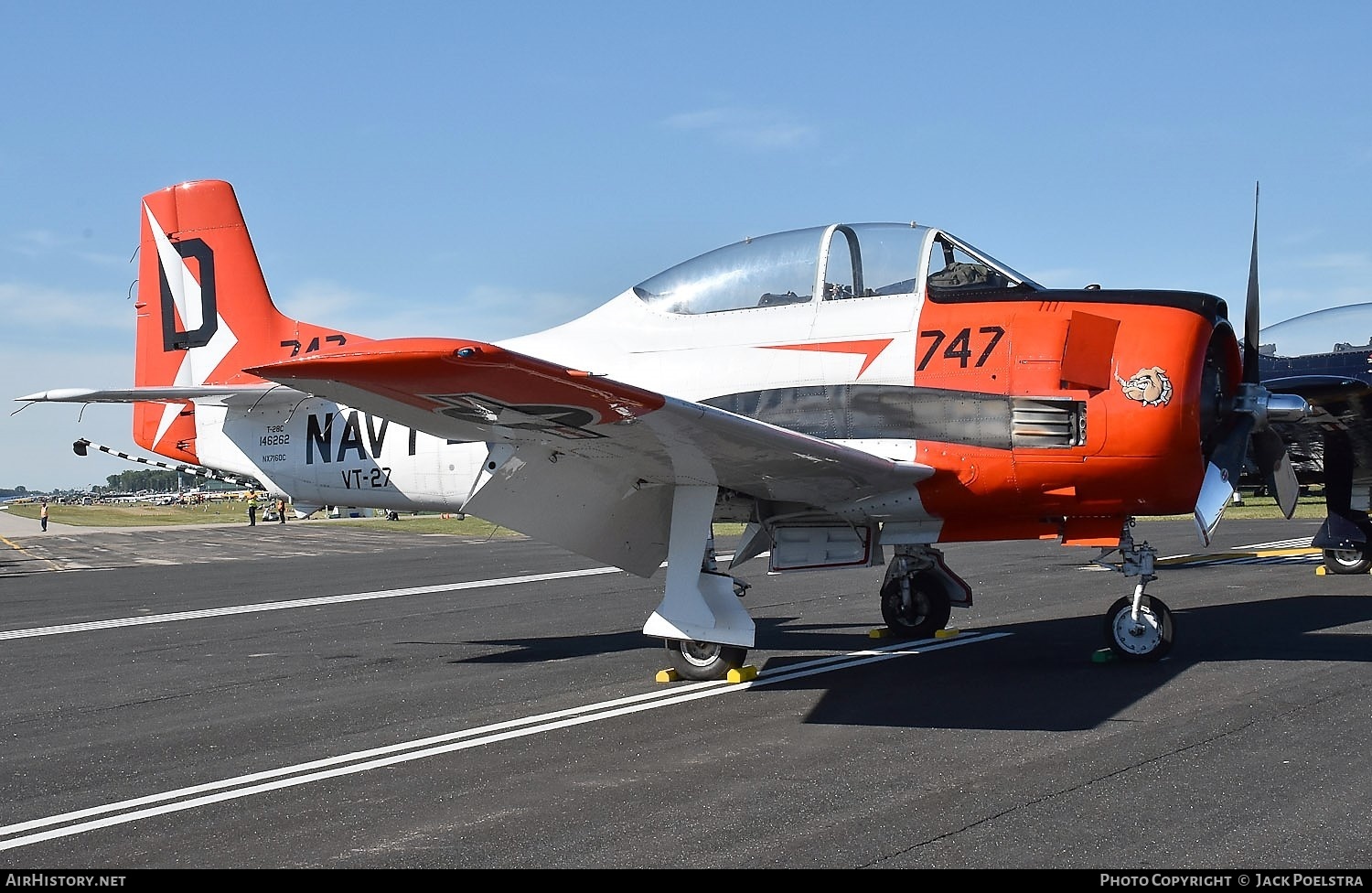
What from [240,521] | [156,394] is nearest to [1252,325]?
[156,394]

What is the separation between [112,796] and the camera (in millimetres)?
5809

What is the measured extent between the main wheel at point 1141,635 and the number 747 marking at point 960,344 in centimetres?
224

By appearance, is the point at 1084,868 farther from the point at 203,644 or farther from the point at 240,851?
the point at 203,644

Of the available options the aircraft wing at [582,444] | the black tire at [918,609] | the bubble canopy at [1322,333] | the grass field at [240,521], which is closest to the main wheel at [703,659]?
the aircraft wing at [582,444]

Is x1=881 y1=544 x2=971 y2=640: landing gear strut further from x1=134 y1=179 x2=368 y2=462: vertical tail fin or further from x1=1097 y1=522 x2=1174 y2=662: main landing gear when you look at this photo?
x1=134 y1=179 x2=368 y2=462: vertical tail fin

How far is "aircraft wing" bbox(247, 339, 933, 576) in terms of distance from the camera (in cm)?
561

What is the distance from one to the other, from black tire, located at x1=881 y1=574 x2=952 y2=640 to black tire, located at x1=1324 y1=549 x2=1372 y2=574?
7.95 m

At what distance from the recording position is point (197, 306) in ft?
41.5

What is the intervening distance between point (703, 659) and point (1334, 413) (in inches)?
362

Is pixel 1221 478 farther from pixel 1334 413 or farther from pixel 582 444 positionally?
pixel 1334 413

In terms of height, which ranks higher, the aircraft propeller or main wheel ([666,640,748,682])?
the aircraft propeller

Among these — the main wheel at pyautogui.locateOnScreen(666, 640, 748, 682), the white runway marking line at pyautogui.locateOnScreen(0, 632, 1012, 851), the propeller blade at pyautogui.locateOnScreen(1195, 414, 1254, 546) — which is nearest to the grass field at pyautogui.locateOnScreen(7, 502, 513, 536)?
the main wheel at pyautogui.locateOnScreen(666, 640, 748, 682)

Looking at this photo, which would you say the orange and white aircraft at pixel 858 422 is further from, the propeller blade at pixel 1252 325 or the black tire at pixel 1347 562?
the black tire at pixel 1347 562

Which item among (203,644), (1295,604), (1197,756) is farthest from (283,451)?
(1295,604)
